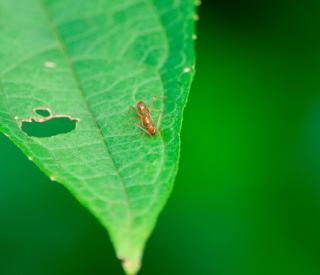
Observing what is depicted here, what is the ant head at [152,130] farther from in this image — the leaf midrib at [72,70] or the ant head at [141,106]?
the leaf midrib at [72,70]

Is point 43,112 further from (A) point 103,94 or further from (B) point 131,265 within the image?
(B) point 131,265

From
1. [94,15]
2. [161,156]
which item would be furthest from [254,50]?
[161,156]

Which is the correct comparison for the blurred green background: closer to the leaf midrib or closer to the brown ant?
the leaf midrib

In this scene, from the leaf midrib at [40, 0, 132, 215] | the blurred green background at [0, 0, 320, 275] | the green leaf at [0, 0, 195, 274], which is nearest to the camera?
the green leaf at [0, 0, 195, 274]

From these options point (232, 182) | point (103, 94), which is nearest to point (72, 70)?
point (103, 94)

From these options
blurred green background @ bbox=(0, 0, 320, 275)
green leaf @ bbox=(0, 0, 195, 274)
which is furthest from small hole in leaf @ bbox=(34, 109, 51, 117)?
blurred green background @ bbox=(0, 0, 320, 275)

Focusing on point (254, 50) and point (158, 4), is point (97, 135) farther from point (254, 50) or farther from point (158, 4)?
point (254, 50)
